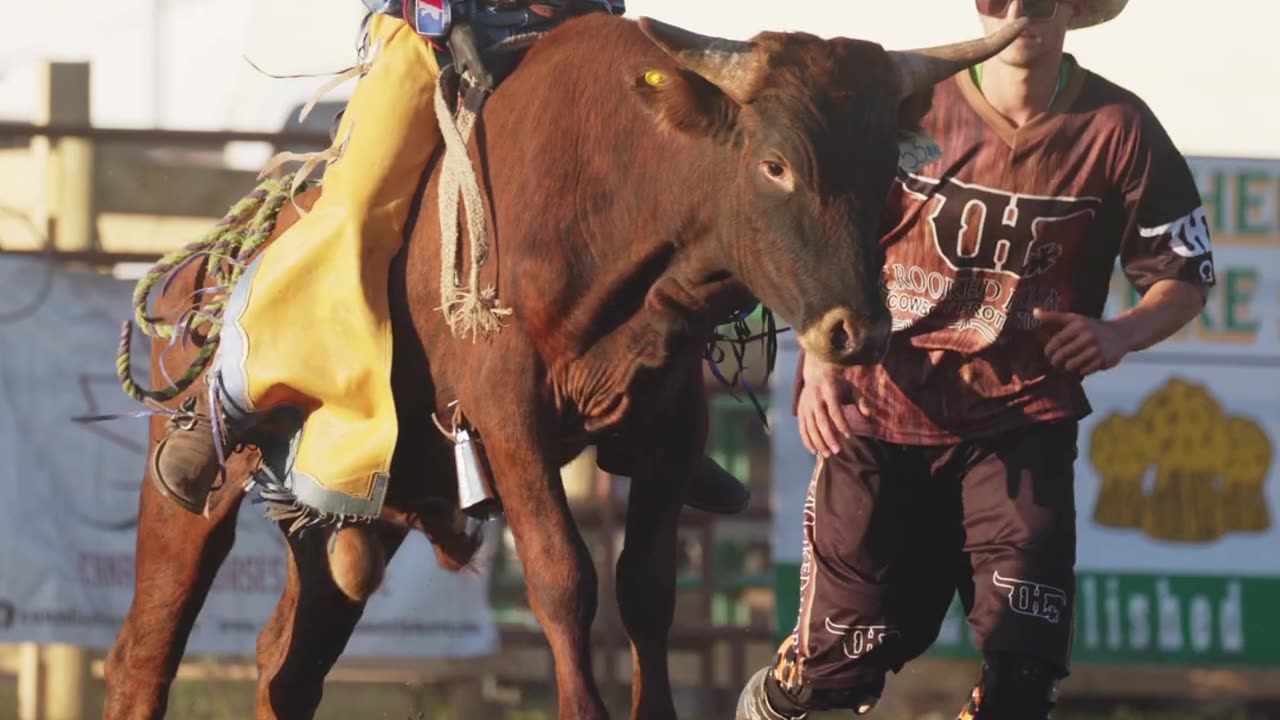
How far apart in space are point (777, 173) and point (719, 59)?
0.29 metres

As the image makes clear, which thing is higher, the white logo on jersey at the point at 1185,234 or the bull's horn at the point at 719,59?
the bull's horn at the point at 719,59

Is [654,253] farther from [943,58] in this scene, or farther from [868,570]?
[868,570]

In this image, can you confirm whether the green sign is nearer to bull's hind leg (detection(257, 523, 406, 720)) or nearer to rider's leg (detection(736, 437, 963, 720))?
bull's hind leg (detection(257, 523, 406, 720))

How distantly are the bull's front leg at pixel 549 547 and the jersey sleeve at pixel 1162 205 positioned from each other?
1453 mm

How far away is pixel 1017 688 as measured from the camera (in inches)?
196

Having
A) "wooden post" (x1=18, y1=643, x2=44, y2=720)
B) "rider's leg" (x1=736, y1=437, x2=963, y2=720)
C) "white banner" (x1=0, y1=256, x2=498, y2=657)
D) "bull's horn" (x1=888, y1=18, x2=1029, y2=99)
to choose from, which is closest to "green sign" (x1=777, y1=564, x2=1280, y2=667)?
"white banner" (x1=0, y1=256, x2=498, y2=657)

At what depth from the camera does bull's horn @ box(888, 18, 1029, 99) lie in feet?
15.3

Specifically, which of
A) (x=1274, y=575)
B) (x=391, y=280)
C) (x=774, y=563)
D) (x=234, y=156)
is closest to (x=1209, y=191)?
(x=1274, y=575)

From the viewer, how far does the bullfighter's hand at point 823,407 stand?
511 cm

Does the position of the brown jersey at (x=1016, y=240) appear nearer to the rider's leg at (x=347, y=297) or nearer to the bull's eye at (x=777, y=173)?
the bull's eye at (x=777, y=173)

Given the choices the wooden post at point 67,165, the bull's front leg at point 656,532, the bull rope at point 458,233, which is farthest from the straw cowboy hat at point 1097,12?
the wooden post at point 67,165

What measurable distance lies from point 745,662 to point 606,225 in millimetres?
4956

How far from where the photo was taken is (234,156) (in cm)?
986

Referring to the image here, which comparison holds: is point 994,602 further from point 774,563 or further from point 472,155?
point 774,563
